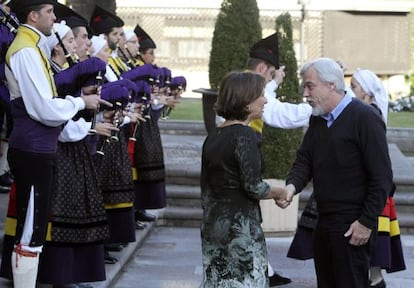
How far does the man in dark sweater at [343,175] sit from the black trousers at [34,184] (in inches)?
60.0

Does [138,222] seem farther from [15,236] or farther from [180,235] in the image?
[15,236]

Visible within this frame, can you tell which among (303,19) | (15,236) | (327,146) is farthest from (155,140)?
(303,19)

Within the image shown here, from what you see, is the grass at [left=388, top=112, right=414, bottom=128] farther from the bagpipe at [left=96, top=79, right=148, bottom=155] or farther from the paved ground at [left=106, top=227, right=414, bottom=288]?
the bagpipe at [left=96, top=79, right=148, bottom=155]

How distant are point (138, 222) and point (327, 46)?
723 inches

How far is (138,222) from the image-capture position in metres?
9.77

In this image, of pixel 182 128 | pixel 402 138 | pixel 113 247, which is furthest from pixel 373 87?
pixel 182 128

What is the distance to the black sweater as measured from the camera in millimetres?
5238

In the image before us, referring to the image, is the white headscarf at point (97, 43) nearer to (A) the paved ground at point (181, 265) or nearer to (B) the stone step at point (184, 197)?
(A) the paved ground at point (181, 265)

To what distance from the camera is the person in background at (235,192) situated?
5.05m

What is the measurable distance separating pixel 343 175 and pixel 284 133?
15.8 feet

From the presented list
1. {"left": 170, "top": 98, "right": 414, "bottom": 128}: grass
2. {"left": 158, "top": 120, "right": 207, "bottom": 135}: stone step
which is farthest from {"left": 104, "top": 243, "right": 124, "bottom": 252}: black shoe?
{"left": 170, "top": 98, "right": 414, "bottom": 128}: grass

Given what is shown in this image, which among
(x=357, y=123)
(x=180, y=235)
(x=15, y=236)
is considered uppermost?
(x=357, y=123)

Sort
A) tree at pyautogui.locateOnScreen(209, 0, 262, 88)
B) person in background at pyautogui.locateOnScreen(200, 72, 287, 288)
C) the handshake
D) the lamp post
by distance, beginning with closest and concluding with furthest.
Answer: person in background at pyautogui.locateOnScreen(200, 72, 287, 288)
the handshake
tree at pyautogui.locateOnScreen(209, 0, 262, 88)
the lamp post

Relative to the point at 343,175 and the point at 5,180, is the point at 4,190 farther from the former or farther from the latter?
the point at 343,175
